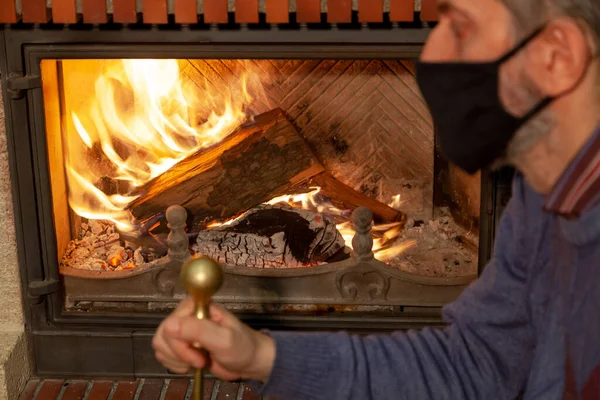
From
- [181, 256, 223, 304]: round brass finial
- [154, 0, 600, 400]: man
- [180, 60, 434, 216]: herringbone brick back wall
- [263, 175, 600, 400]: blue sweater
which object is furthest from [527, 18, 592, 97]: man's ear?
[180, 60, 434, 216]: herringbone brick back wall

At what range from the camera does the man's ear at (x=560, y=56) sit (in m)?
0.96

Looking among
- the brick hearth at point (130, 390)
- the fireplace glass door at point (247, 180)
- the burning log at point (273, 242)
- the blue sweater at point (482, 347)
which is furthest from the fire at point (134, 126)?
the blue sweater at point (482, 347)

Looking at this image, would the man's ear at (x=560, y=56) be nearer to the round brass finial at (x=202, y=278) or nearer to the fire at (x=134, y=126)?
the round brass finial at (x=202, y=278)

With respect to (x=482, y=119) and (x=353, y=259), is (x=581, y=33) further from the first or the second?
(x=353, y=259)

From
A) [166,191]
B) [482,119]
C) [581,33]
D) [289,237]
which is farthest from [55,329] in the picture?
[581,33]

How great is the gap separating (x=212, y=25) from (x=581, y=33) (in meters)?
1.18

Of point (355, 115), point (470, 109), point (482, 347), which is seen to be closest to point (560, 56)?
point (470, 109)

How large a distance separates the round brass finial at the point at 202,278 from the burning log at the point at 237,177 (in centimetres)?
125

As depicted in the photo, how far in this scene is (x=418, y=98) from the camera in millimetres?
2459

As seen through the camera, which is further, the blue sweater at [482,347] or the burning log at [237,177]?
the burning log at [237,177]

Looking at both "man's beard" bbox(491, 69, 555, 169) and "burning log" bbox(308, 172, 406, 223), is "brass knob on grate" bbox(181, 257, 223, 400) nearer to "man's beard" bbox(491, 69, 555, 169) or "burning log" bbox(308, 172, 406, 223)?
"man's beard" bbox(491, 69, 555, 169)

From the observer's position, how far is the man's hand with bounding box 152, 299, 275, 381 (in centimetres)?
107

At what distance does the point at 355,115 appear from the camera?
251 cm

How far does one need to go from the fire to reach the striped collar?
1.56 m
